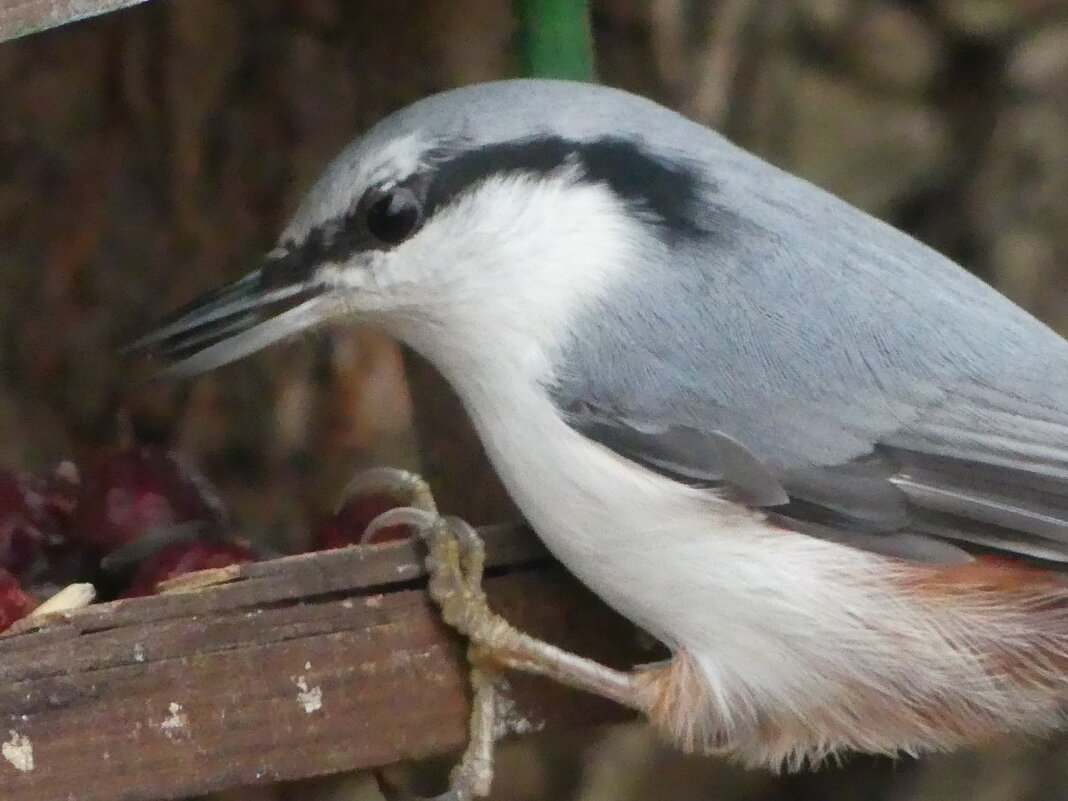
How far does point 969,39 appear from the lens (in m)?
2.21

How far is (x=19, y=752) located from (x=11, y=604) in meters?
0.17

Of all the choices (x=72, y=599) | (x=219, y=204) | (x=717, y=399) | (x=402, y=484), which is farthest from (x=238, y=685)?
(x=219, y=204)

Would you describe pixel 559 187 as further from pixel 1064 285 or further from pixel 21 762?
pixel 1064 285

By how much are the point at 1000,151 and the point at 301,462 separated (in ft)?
3.68

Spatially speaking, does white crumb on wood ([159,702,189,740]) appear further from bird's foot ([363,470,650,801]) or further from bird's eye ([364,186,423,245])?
bird's eye ([364,186,423,245])

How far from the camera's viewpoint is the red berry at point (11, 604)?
1017 mm

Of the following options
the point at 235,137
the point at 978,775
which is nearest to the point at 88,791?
the point at 235,137

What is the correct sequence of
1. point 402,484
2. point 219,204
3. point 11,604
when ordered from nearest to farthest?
point 11,604 < point 402,484 < point 219,204

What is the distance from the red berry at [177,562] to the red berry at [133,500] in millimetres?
53

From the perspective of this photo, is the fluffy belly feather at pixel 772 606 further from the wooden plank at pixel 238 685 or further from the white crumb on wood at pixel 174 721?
the white crumb on wood at pixel 174 721

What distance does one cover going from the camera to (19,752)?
89cm

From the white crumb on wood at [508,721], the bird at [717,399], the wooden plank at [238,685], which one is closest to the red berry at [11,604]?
the wooden plank at [238,685]

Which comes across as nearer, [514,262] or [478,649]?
[478,649]

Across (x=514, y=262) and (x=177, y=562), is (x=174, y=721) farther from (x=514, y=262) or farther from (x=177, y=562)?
(x=514, y=262)
